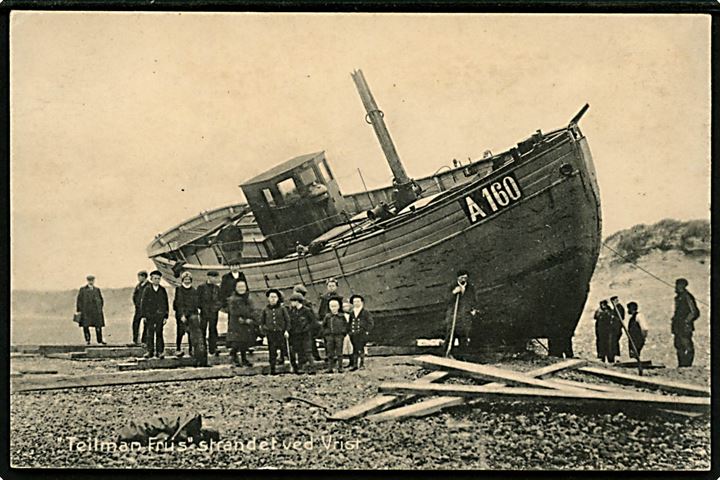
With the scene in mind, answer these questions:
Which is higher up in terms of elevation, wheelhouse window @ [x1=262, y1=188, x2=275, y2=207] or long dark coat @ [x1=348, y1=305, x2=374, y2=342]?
wheelhouse window @ [x1=262, y1=188, x2=275, y2=207]

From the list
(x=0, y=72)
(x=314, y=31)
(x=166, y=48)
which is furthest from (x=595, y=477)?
(x=0, y=72)

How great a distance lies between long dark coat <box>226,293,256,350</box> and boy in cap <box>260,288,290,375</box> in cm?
8

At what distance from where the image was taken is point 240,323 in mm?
5238

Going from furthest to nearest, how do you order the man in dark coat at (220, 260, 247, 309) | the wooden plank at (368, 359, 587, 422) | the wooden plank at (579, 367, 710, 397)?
the man in dark coat at (220, 260, 247, 309)
the wooden plank at (579, 367, 710, 397)
the wooden plank at (368, 359, 587, 422)

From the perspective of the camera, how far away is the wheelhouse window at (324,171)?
5.23m

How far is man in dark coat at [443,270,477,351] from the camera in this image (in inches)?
201

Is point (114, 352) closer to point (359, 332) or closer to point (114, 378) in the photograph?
point (114, 378)

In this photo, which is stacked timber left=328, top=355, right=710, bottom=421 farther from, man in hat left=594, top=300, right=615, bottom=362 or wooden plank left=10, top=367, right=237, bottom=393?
wooden plank left=10, top=367, right=237, bottom=393

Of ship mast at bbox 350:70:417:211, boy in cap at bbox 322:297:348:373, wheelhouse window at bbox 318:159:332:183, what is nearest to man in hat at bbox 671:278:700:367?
ship mast at bbox 350:70:417:211

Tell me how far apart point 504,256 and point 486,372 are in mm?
729

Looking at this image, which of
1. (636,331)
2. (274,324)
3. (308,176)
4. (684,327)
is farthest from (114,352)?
(684,327)

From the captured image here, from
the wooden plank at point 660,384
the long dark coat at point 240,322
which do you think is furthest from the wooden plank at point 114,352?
the wooden plank at point 660,384

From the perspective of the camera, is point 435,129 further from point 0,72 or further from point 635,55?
point 0,72

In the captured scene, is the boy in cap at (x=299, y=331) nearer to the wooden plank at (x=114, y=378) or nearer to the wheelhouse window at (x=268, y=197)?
the wooden plank at (x=114, y=378)
